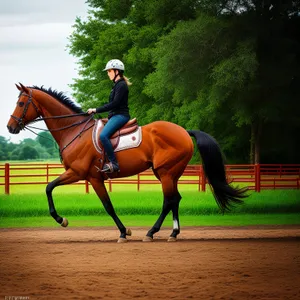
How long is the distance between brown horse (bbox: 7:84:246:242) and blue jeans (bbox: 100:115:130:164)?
238mm

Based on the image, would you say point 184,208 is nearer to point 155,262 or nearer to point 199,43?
point 155,262

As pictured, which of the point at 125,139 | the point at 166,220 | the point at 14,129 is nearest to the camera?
the point at 125,139

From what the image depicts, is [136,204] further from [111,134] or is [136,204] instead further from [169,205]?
[111,134]

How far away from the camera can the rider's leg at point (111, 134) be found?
11.6 m

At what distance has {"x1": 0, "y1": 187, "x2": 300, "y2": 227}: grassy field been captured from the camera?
1658 centimetres

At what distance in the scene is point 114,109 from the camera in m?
11.6

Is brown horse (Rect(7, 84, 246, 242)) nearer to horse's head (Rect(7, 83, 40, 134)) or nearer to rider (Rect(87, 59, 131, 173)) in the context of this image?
horse's head (Rect(7, 83, 40, 134))

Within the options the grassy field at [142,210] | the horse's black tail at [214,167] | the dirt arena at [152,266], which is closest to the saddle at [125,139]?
the horse's black tail at [214,167]

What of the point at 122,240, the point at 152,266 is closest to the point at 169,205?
the point at 122,240

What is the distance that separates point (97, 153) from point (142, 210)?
6.86m

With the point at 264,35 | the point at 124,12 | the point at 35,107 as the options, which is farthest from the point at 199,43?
the point at 35,107

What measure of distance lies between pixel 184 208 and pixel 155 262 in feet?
30.3

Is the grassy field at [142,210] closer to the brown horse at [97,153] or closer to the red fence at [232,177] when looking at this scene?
the red fence at [232,177]

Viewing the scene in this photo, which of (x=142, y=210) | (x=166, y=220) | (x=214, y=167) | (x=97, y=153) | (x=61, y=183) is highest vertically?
(x=97, y=153)
